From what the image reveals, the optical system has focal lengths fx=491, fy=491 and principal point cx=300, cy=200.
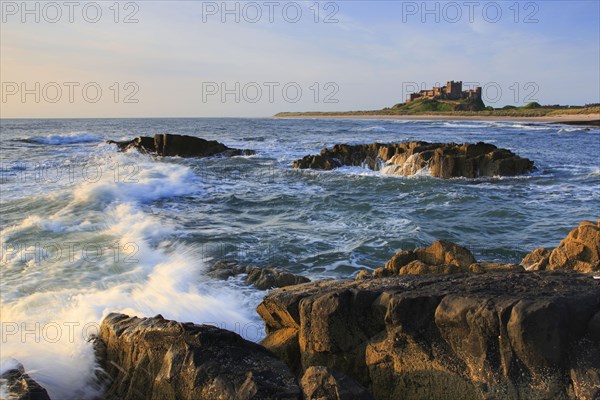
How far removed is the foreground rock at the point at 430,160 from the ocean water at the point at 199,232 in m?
0.86

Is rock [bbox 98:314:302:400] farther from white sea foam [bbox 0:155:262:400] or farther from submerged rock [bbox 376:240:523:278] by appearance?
submerged rock [bbox 376:240:523:278]

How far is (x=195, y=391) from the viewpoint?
3516 millimetres

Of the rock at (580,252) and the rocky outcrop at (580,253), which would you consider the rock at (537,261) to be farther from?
the rock at (580,252)

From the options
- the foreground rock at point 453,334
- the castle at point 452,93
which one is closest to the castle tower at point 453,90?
the castle at point 452,93

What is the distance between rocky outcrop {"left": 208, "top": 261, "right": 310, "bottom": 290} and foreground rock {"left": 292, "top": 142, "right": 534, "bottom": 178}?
13615mm

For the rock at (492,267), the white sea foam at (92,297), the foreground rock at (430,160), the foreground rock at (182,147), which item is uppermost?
the foreground rock at (182,147)

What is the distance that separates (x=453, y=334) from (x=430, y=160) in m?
17.8

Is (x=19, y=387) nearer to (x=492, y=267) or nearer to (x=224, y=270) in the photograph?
(x=224, y=270)

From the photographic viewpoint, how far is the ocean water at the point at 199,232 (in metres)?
6.19

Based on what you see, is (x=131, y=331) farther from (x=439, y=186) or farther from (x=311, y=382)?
(x=439, y=186)

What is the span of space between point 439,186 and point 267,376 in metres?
14.7

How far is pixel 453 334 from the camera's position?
12.1 ft

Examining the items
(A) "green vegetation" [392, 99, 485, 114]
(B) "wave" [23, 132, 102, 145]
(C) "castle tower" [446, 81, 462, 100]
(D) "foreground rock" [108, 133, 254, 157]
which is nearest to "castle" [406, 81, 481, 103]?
(C) "castle tower" [446, 81, 462, 100]

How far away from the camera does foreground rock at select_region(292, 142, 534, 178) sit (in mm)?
19781
